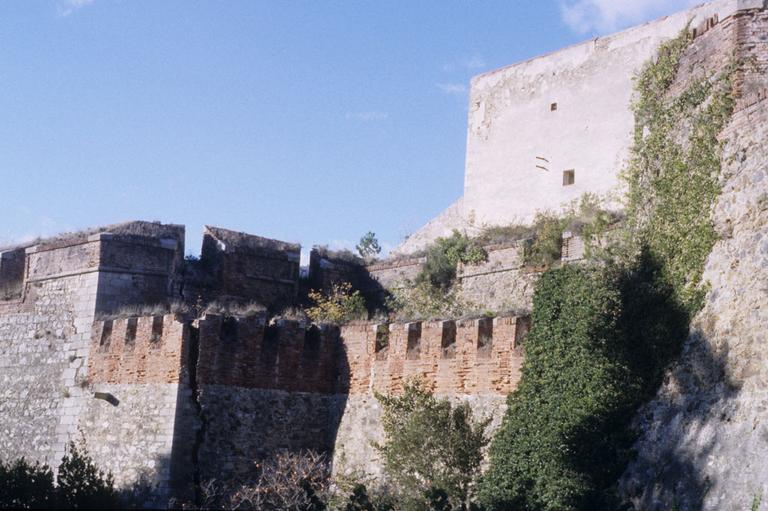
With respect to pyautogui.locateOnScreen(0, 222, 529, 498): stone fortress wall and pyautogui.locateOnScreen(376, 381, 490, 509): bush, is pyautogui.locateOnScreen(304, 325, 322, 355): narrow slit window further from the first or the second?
pyautogui.locateOnScreen(376, 381, 490, 509): bush

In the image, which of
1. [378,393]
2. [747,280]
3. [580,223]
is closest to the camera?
[747,280]

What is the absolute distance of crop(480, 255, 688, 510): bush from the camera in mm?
12836

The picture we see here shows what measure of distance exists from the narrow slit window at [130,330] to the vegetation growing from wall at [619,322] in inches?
280

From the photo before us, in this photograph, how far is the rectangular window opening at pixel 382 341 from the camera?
56.6 feet

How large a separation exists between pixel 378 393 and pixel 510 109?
10453 mm

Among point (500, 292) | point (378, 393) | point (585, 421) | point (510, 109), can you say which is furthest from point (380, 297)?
point (585, 421)

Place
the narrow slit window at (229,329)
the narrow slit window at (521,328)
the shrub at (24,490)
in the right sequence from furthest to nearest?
the narrow slit window at (229,329)
the narrow slit window at (521,328)
the shrub at (24,490)

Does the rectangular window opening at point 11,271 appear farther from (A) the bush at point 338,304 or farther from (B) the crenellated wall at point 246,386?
(A) the bush at point 338,304

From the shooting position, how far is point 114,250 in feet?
66.3

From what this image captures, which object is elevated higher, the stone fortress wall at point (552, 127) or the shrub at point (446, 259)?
the stone fortress wall at point (552, 127)

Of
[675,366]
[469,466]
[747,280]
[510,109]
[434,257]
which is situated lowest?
[469,466]

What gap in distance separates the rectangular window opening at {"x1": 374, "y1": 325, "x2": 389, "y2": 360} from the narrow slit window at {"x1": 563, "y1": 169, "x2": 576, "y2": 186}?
763 centimetres

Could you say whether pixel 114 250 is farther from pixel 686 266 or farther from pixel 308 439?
pixel 686 266

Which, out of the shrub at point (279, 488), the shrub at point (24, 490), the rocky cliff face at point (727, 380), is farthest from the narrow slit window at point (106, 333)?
the rocky cliff face at point (727, 380)
